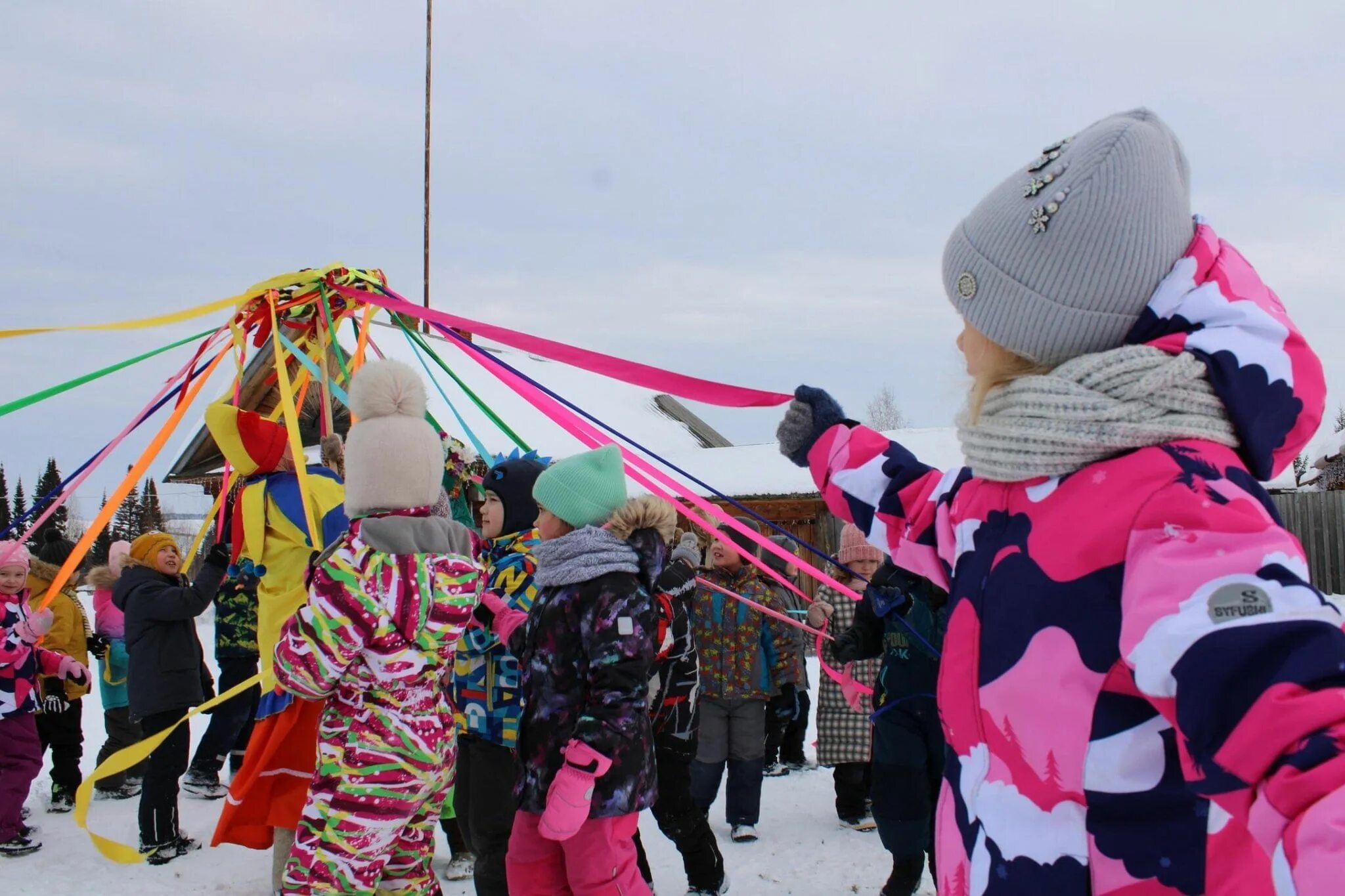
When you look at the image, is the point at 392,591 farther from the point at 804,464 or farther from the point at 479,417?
the point at 479,417

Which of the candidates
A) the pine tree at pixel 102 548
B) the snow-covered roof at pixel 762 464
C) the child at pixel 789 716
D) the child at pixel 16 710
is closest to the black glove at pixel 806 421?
the child at pixel 789 716

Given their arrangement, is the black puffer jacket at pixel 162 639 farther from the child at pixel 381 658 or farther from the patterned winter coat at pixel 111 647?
the child at pixel 381 658

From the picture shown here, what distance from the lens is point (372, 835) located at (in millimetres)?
2641

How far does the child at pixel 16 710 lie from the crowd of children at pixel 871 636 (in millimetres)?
16

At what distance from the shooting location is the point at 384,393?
9.50 ft

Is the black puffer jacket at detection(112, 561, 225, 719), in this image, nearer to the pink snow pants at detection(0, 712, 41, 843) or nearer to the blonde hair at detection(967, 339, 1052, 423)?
the pink snow pants at detection(0, 712, 41, 843)

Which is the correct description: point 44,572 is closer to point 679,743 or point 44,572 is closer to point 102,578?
point 102,578

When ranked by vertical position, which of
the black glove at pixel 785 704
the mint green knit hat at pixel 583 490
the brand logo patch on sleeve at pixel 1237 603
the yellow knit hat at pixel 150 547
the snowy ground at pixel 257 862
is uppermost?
the mint green knit hat at pixel 583 490

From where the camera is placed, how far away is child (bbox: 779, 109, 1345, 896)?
942mm

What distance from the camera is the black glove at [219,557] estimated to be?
4.20 metres

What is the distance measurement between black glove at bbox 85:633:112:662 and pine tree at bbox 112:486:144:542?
1917 centimetres

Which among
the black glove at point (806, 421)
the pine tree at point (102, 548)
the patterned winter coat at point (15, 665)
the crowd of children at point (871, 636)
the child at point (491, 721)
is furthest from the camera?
the pine tree at point (102, 548)

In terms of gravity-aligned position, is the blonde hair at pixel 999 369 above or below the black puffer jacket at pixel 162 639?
above

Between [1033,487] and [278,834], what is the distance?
3.26 m
